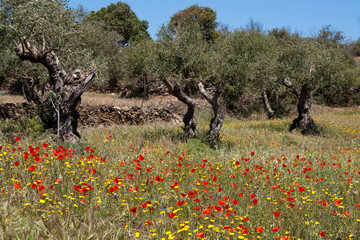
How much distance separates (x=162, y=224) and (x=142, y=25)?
195 feet

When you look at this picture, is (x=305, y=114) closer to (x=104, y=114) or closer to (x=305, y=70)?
(x=305, y=70)

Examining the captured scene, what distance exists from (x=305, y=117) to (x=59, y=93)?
564 inches

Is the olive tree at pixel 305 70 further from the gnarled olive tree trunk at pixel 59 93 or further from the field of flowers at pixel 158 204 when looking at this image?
the gnarled olive tree trunk at pixel 59 93

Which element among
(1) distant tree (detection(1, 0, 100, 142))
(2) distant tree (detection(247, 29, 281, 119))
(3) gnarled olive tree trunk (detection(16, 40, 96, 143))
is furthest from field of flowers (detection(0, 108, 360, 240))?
(2) distant tree (detection(247, 29, 281, 119))

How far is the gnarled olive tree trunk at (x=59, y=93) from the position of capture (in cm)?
1116

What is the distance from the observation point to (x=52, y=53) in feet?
38.5

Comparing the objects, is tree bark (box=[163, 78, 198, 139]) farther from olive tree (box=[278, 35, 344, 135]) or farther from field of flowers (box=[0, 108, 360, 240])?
olive tree (box=[278, 35, 344, 135])

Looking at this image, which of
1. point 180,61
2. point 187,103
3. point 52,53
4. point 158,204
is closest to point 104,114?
point 187,103

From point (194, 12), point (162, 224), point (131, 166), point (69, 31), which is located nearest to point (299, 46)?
point (69, 31)

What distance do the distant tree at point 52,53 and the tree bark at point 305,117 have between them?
42.3ft

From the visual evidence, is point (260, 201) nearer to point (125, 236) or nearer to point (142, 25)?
point (125, 236)

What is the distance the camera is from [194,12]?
53656mm

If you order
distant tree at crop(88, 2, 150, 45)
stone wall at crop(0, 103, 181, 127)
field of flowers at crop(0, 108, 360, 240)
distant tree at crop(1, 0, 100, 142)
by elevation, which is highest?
distant tree at crop(88, 2, 150, 45)

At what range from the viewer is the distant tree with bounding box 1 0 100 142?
11195mm
